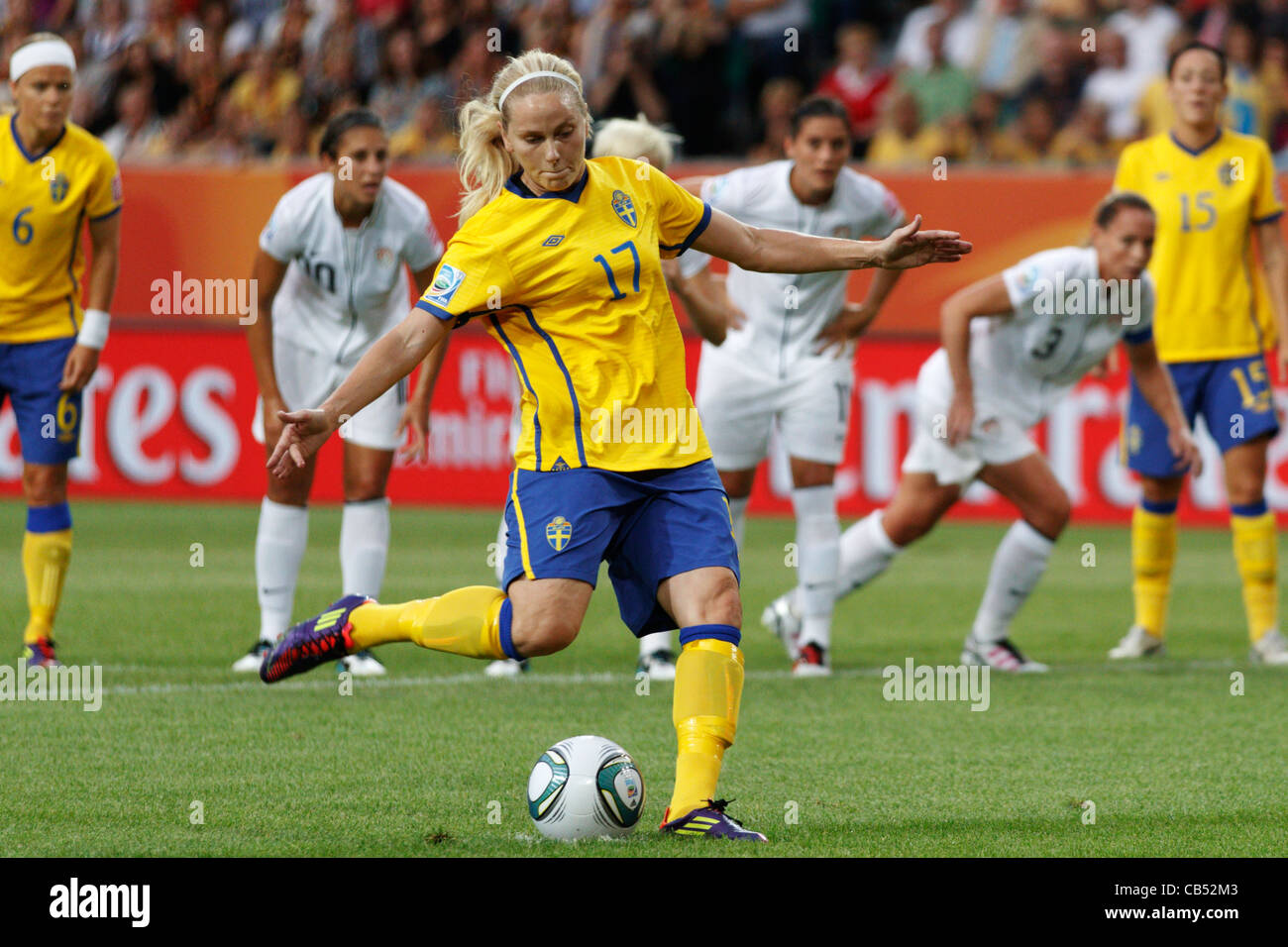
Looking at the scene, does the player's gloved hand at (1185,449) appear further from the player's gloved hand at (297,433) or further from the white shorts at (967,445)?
the player's gloved hand at (297,433)

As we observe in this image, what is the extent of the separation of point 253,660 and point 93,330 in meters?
1.49

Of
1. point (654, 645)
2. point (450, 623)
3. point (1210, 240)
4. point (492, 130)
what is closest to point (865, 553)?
point (654, 645)

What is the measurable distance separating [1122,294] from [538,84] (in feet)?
12.4

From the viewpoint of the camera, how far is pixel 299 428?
4477mm

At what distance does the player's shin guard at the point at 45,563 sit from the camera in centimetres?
775

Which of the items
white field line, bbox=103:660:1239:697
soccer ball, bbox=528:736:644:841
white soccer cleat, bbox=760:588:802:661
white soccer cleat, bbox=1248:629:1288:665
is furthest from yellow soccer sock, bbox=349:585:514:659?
white soccer cleat, bbox=1248:629:1288:665

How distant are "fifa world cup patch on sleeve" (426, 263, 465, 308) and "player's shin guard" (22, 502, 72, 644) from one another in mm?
3579

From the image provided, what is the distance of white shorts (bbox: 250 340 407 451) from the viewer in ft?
25.5

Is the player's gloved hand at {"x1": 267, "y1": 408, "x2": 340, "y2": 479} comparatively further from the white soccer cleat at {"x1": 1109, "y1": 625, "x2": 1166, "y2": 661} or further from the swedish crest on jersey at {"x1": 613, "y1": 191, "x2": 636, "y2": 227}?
the white soccer cleat at {"x1": 1109, "y1": 625, "x2": 1166, "y2": 661}

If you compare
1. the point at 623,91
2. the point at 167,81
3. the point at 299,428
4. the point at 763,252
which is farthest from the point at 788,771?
the point at 167,81

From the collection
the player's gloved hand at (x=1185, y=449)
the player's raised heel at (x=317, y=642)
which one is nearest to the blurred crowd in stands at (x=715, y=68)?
the player's gloved hand at (x=1185, y=449)

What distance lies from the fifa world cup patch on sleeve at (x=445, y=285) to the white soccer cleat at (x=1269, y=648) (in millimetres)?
4938

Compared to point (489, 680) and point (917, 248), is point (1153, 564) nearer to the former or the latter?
point (489, 680)

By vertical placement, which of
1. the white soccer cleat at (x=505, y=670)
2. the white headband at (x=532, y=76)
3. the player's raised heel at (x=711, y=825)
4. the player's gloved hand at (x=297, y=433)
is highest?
the white headband at (x=532, y=76)
